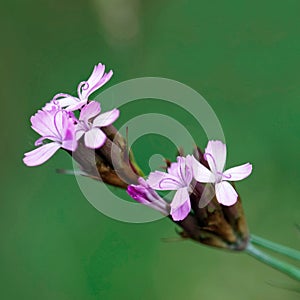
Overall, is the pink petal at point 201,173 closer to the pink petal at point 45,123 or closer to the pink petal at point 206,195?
the pink petal at point 206,195

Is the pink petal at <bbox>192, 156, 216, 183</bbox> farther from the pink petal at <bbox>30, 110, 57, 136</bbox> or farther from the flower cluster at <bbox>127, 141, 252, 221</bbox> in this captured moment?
the pink petal at <bbox>30, 110, 57, 136</bbox>

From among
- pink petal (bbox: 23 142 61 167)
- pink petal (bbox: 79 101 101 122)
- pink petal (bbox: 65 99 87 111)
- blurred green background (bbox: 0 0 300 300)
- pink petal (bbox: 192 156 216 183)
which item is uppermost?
blurred green background (bbox: 0 0 300 300)

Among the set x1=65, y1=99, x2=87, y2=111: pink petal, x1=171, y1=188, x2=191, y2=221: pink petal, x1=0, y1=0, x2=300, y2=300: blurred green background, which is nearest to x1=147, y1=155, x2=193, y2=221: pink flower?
x1=171, y1=188, x2=191, y2=221: pink petal

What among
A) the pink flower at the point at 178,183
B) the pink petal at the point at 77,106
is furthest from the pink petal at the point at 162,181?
the pink petal at the point at 77,106

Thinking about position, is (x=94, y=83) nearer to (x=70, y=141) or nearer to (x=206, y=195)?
(x=70, y=141)

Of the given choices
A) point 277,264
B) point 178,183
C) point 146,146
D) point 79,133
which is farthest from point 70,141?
point 146,146

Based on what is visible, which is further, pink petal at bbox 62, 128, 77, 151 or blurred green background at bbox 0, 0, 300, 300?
blurred green background at bbox 0, 0, 300, 300

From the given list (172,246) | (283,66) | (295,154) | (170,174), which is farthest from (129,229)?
(170,174)

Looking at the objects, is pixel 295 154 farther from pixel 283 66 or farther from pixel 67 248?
pixel 67 248
